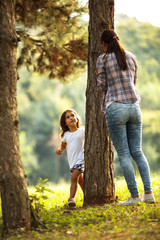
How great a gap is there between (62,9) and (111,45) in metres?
2.89

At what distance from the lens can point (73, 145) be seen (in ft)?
13.3

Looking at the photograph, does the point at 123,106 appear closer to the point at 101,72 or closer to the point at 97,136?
the point at 101,72

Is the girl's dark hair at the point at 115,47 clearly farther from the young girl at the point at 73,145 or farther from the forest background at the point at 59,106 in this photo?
the forest background at the point at 59,106

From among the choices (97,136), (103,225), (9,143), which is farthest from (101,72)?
(103,225)

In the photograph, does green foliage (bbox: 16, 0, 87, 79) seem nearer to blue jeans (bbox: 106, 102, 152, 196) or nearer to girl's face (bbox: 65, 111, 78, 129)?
girl's face (bbox: 65, 111, 78, 129)

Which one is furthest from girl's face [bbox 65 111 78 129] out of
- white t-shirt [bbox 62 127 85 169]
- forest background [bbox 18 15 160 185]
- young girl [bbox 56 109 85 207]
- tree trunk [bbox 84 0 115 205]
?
forest background [bbox 18 15 160 185]

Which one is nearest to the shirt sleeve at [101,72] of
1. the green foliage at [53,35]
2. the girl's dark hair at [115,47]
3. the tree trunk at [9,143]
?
the girl's dark hair at [115,47]

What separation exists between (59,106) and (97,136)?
85.0 ft

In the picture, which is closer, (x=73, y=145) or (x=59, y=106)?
(x=73, y=145)

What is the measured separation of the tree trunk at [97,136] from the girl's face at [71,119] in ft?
1.89

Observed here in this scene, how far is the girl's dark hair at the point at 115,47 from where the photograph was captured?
3.05 metres

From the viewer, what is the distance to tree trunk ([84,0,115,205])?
3.49 meters

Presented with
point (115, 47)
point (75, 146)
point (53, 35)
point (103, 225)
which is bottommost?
point (103, 225)

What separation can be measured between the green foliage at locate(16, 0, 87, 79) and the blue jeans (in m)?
3.12
